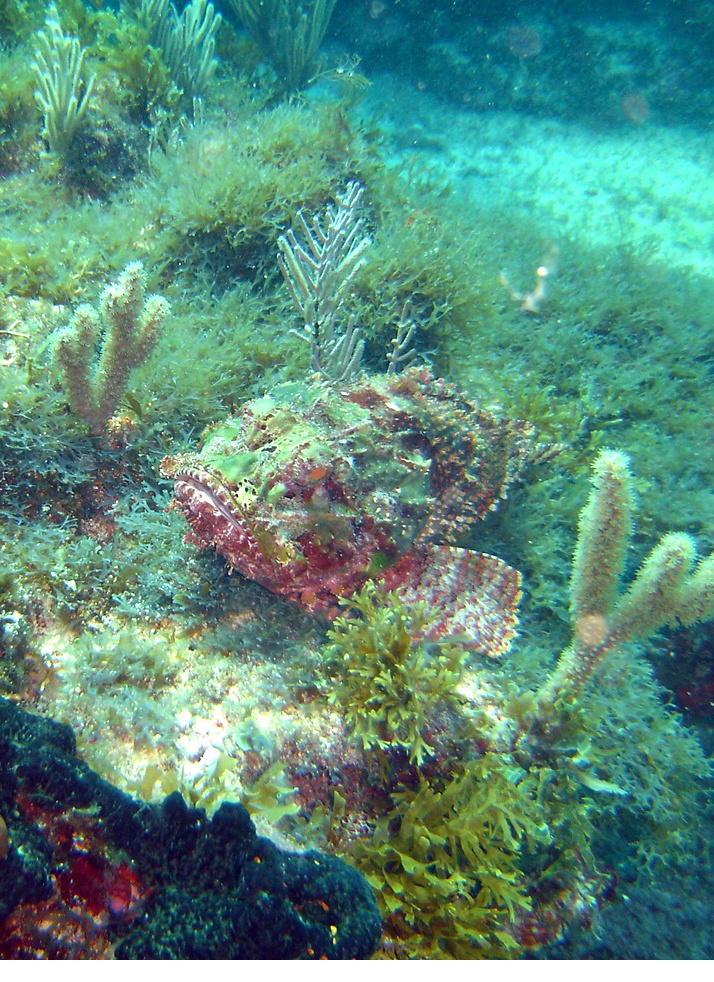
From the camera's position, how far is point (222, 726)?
2.57 m

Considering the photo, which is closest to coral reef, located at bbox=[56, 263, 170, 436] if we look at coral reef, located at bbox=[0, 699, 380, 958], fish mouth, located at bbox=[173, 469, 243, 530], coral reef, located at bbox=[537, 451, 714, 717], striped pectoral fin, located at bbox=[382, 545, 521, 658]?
fish mouth, located at bbox=[173, 469, 243, 530]

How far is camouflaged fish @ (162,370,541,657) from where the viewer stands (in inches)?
107

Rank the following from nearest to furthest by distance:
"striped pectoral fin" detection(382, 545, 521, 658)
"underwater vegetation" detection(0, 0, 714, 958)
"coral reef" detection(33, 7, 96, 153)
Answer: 1. "underwater vegetation" detection(0, 0, 714, 958)
2. "striped pectoral fin" detection(382, 545, 521, 658)
3. "coral reef" detection(33, 7, 96, 153)

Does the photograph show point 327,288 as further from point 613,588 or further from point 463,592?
point 613,588

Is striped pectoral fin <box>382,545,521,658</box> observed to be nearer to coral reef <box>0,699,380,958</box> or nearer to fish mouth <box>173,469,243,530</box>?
fish mouth <box>173,469,243,530</box>

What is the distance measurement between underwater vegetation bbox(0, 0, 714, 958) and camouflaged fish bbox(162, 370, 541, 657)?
0.02m

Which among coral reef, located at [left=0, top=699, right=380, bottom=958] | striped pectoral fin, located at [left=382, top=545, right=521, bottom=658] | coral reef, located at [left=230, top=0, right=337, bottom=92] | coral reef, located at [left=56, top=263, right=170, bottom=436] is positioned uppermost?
coral reef, located at [left=230, top=0, right=337, bottom=92]

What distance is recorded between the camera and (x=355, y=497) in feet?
9.53

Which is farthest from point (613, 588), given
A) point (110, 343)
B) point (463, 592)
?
point (110, 343)

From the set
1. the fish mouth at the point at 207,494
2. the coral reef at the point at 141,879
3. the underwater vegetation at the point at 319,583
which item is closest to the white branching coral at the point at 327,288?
the underwater vegetation at the point at 319,583

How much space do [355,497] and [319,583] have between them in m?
0.53


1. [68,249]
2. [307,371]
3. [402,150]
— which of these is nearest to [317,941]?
[307,371]

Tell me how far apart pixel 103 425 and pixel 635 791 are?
429 cm

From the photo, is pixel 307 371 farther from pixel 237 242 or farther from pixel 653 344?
pixel 653 344
